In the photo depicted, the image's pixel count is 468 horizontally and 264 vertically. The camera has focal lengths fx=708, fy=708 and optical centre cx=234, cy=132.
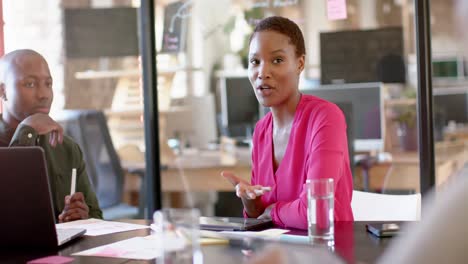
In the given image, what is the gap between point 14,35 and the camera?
355cm

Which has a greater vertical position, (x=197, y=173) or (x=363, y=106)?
(x=363, y=106)

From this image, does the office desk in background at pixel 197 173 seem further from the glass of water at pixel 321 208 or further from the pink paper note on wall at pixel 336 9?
the glass of water at pixel 321 208

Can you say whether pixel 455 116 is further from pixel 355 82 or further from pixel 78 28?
pixel 78 28

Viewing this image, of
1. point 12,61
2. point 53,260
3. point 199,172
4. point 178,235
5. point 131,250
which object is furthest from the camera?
point 199,172

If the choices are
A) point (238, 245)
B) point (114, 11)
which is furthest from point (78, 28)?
point (238, 245)

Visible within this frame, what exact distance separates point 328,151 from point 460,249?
125 cm

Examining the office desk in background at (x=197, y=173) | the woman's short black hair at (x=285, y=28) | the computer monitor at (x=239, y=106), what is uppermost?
the woman's short black hair at (x=285, y=28)

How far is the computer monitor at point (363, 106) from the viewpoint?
→ 421 centimetres

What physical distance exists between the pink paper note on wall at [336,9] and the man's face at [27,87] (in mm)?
1660

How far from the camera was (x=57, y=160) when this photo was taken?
109 inches

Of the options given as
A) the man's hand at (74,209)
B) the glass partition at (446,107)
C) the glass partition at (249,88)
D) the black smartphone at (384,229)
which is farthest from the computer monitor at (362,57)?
the black smartphone at (384,229)

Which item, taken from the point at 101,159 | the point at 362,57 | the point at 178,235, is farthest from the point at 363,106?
the point at 178,235

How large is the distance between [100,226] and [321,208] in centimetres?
74

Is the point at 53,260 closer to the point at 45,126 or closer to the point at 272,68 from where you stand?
the point at 272,68
